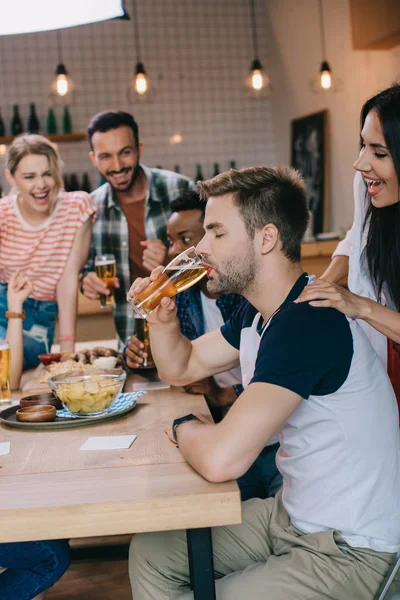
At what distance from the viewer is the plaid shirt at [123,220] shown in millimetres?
3514

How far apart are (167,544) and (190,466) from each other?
0.26 meters

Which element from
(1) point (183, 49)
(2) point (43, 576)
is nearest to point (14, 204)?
(2) point (43, 576)

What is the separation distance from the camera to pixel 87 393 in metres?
1.89

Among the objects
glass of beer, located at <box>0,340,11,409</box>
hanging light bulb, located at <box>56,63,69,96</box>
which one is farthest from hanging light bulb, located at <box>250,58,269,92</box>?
glass of beer, located at <box>0,340,11,409</box>

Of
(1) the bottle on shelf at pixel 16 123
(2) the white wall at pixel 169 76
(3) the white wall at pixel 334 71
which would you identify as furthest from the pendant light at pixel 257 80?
(1) the bottle on shelf at pixel 16 123

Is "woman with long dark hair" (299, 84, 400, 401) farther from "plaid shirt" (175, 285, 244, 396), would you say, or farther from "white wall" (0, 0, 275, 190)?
"white wall" (0, 0, 275, 190)

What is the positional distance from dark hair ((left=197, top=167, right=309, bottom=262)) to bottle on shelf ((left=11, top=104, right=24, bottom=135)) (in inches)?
188

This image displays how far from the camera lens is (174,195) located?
3.54 m

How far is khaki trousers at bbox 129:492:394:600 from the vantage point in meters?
1.45

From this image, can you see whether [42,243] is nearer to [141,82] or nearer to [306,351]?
[306,351]

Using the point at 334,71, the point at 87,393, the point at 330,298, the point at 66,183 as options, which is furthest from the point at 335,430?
the point at 66,183

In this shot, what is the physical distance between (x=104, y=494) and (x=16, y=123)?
17.7 feet

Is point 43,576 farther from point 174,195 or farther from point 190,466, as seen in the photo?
point 174,195

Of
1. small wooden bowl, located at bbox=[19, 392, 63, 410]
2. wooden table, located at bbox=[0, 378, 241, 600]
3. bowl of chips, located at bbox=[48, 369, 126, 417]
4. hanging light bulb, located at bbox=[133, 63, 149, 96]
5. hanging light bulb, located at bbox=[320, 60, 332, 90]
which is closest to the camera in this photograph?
wooden table, located at bbox=[0, 378, 241, 600]
